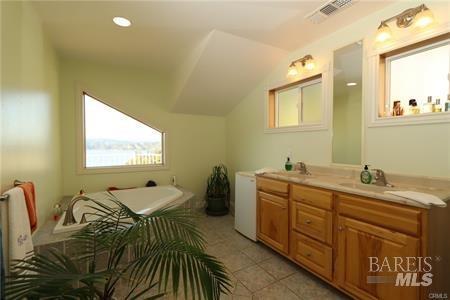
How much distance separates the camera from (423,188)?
1.52m

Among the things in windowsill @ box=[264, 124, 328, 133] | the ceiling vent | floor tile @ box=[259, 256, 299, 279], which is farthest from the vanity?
the ceiling vent

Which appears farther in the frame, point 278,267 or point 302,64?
point 302,64

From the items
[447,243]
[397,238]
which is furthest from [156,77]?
[447,243]

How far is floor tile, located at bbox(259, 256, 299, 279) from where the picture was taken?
194 cm

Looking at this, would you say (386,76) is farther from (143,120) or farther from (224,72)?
(143,120)

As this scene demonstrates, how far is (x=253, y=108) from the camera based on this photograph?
10.9 feet

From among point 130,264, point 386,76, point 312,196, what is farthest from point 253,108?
point 130,264

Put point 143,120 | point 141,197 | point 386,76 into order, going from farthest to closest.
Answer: point 143,120
point 141,197
point 386,76

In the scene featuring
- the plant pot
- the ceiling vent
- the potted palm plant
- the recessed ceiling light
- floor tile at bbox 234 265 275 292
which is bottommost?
floor tile at bbox 234 265 275 292

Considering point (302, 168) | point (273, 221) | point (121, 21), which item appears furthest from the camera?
point (302, 168)

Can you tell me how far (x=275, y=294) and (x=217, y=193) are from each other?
6.93 ft

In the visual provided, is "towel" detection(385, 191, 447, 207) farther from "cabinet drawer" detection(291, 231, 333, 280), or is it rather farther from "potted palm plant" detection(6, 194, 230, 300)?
"potted palm plant" detection(6, 194, 230, 300)

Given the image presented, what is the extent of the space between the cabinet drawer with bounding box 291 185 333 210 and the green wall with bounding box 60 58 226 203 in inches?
86.6

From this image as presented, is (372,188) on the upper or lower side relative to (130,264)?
upper
